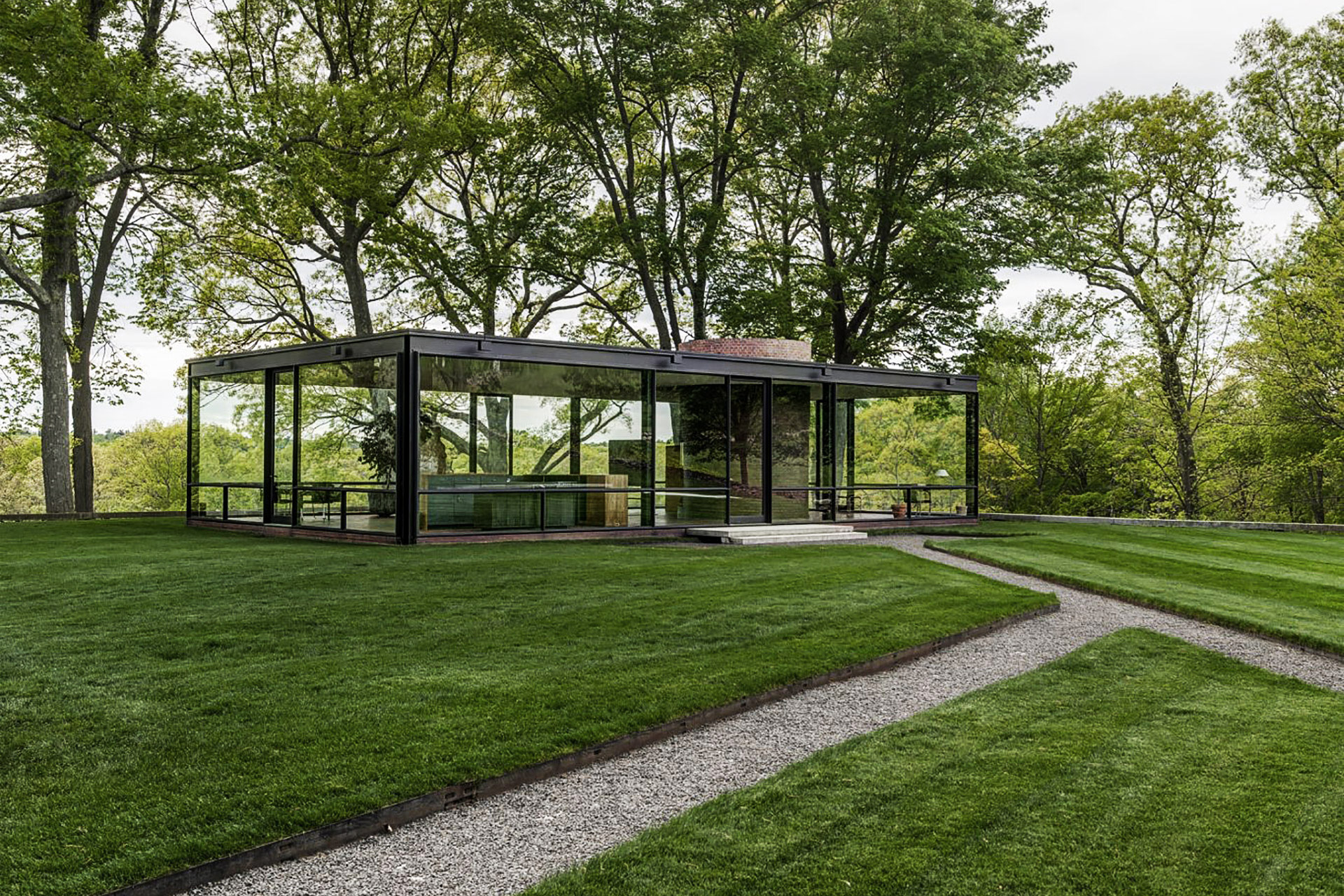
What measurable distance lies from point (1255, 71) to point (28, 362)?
30.7 metres

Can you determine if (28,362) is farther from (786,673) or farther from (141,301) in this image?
(786,673)

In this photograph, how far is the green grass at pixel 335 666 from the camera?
4148mm

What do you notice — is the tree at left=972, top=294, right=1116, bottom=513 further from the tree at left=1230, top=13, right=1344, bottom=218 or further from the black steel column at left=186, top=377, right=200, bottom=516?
the black steel column at left=186, top=377, right=200, bottom=516

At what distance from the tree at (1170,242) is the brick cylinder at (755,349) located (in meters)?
12.0

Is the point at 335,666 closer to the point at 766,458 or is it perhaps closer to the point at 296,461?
the point at 296,461

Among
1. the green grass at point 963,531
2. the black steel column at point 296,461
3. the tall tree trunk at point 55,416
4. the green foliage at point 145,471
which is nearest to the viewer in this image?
the black steel column at point 296,461

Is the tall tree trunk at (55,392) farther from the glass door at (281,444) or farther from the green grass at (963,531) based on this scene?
the green grass at (963,531)

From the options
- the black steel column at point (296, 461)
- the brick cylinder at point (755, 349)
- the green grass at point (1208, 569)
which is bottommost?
the green grass at point (1208, 569)

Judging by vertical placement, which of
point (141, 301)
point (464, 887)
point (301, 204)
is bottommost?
point (464, 887)

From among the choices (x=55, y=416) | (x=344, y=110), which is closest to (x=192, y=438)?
(x=55, y=416)

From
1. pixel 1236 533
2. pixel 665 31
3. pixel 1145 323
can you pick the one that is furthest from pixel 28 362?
pixel 1145 323

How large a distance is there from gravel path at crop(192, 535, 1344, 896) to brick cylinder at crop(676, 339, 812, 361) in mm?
10094

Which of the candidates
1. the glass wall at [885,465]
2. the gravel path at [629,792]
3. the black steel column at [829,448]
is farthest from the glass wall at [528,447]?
the gravel path at [629,792]

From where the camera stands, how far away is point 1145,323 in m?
28.3
